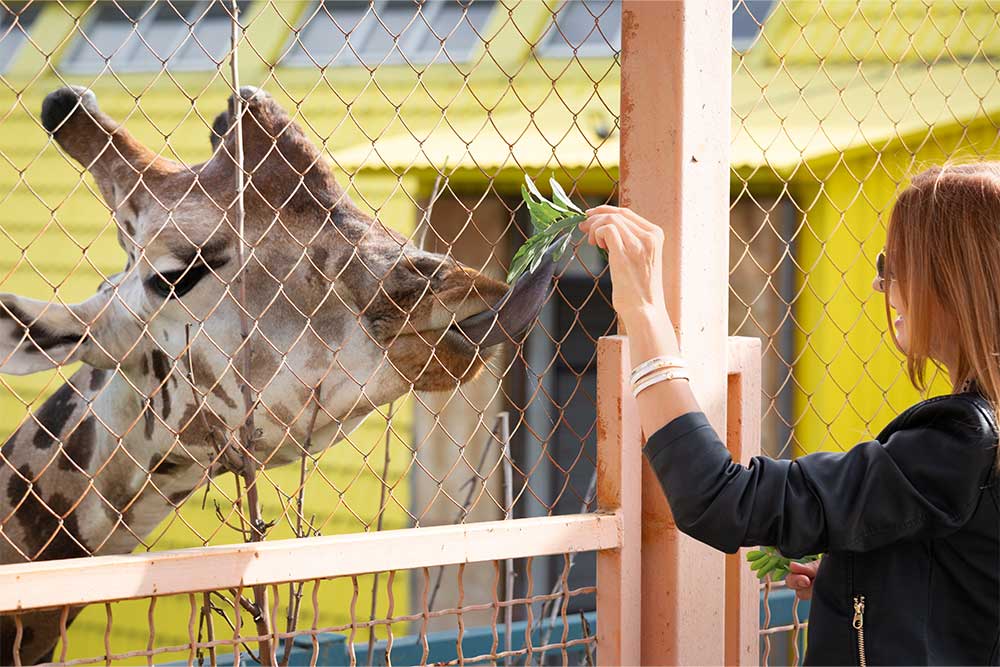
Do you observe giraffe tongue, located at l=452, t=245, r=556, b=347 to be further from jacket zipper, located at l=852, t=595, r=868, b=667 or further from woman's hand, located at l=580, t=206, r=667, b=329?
jacket zipper, located at l=852, t=595, r=868, b=667

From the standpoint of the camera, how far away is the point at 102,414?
3115mm

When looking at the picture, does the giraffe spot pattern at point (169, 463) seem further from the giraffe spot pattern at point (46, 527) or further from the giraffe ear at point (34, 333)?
the giraffe ear at point (34, 333)

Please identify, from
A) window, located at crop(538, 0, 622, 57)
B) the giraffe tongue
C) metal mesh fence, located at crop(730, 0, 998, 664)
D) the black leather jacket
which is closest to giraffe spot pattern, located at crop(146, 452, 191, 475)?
the giraffe tongue

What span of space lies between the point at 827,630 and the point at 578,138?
4.37 m

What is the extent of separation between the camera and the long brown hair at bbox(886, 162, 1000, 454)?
179 centimetres

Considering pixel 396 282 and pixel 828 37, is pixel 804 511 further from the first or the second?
pixel 828 37

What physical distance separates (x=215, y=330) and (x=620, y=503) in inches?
47.3

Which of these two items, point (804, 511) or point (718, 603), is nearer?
point (804, 511)

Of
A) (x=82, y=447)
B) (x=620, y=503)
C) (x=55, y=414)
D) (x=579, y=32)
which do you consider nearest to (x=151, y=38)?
(x=579, y=32)

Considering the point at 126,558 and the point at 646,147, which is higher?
the point at 646,147

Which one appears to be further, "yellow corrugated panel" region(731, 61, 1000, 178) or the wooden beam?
"yellow corrugated panel" region(731, 61, 1000, 178)

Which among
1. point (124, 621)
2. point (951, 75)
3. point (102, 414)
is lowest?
point (124, 621)

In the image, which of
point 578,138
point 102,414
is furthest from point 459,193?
point 102,414

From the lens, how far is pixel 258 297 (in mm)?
2992
